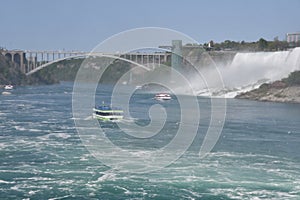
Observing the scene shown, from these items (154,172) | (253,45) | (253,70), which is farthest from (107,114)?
(253,45)

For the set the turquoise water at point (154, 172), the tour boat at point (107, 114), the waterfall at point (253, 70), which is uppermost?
the waterfall at point (253, 70)

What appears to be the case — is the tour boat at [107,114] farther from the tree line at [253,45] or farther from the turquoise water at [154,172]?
the tree line at [253,45]

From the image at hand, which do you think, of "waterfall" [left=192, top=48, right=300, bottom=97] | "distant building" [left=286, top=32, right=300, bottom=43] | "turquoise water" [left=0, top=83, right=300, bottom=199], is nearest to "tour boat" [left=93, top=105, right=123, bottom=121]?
"turquoise water" [left=0, top=83, right=300, bottom=199]

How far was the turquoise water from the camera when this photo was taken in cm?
921

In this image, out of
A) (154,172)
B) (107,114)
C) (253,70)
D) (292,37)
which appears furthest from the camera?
(292,37)

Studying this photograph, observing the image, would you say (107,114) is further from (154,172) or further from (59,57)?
(59,57)

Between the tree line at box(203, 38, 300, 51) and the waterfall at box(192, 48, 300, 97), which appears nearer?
the waterfall at box(192, 48, 300, 97)

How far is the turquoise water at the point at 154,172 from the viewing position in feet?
30.2

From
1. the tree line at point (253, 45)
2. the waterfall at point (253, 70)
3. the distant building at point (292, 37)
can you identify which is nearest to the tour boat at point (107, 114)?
the waterfall at point (253, 70)

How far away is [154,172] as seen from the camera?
1082cm

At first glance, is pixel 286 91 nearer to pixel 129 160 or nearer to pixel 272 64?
pixel 272 64

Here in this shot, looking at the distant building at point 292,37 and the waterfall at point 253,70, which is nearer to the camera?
the waterfall at point 253,70

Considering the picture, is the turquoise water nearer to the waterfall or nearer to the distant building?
the waterfall

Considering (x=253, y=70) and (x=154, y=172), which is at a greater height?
(x=253, y=70)
